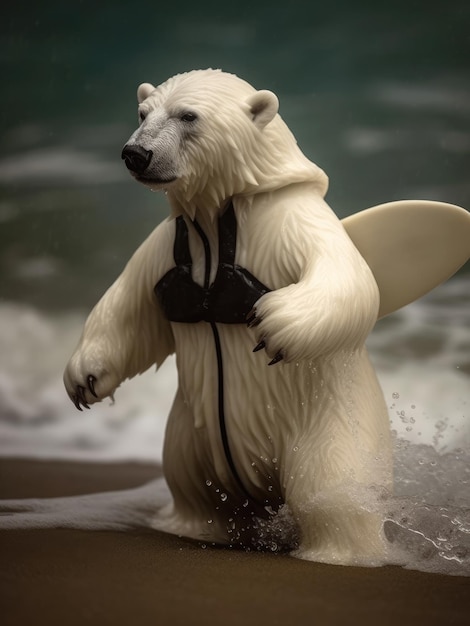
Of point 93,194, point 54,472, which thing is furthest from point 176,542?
point 93,194

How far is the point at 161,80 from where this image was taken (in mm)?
2947

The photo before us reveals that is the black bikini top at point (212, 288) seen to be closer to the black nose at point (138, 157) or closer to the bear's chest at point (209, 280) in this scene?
the bear's chest at point (209, 280)

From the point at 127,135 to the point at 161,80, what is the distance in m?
0.20

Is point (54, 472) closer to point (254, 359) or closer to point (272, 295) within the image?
point (254, 359)

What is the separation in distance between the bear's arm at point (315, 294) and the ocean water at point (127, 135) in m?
1.28

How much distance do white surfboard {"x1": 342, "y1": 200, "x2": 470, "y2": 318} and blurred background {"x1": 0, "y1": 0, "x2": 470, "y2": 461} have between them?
1098 millimetres

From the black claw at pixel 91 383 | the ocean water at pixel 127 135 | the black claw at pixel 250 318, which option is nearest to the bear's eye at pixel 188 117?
the black claw at pixel 250 318

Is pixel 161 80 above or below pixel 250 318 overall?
above

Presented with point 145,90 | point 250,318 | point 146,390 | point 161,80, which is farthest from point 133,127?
point 250,318

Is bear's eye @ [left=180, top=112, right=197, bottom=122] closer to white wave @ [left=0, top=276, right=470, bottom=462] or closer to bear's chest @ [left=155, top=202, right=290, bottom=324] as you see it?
bear's chest @ [left=155, top=202, right=290, bottom=324]

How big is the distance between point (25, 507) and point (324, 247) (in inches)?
31.9

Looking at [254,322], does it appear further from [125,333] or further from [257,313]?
[125,333]

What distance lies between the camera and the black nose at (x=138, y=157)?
54.9 inches

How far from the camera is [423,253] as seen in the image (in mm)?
1604
